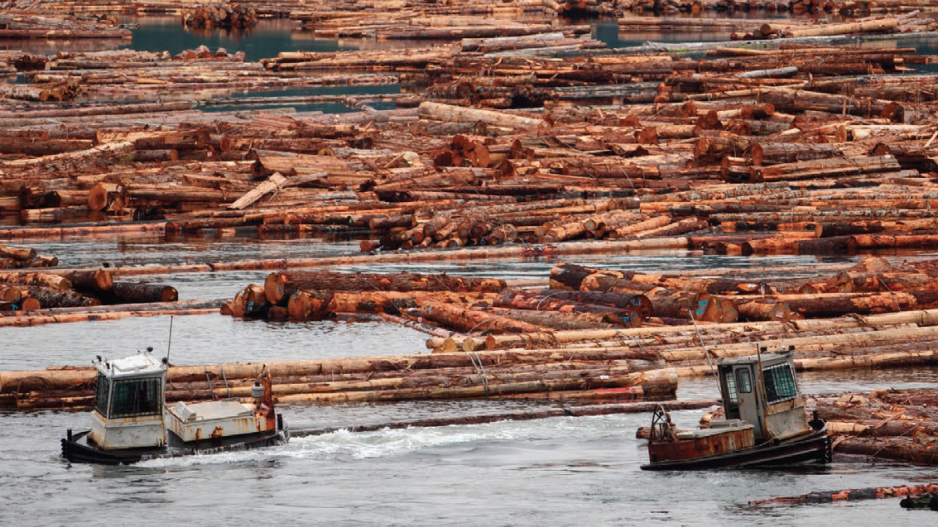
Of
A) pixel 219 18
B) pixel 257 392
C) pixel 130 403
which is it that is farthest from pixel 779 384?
pixel 219 18

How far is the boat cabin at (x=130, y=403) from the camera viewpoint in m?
21.1

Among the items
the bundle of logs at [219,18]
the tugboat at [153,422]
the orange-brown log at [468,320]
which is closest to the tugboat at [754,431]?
the tugboat at [153,422]

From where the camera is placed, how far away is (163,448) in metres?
21.8

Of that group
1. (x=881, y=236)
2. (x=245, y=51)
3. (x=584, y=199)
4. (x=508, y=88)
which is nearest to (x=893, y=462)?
(x=881, y=236)

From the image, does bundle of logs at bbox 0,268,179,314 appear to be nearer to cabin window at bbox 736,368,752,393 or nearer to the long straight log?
the long straight log

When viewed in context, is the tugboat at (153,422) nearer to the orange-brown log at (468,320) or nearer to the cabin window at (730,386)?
the cabin window at (730,386)

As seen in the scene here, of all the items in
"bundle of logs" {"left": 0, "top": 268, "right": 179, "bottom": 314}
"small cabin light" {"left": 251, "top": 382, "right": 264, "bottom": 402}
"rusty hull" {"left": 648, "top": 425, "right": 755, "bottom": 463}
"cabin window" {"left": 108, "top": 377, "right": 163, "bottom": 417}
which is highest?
"cabin window" {"left": 108, "top": 377, "right": 163, "bottom": 417}

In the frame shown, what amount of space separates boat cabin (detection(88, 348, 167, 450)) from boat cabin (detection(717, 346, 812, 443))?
306 inches

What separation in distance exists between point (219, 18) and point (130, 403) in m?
90.9

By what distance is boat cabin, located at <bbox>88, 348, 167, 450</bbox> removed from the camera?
21.1 metres

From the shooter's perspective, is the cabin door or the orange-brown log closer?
the cabin door

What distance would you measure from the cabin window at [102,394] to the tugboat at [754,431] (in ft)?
24.7

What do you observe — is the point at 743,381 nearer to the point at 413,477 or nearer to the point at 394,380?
the point at 413,477

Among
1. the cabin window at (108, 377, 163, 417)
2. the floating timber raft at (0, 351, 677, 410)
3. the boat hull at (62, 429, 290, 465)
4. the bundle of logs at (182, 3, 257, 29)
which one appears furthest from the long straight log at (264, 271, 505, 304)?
the bundle of logs at (182, 3, 257, 29)
